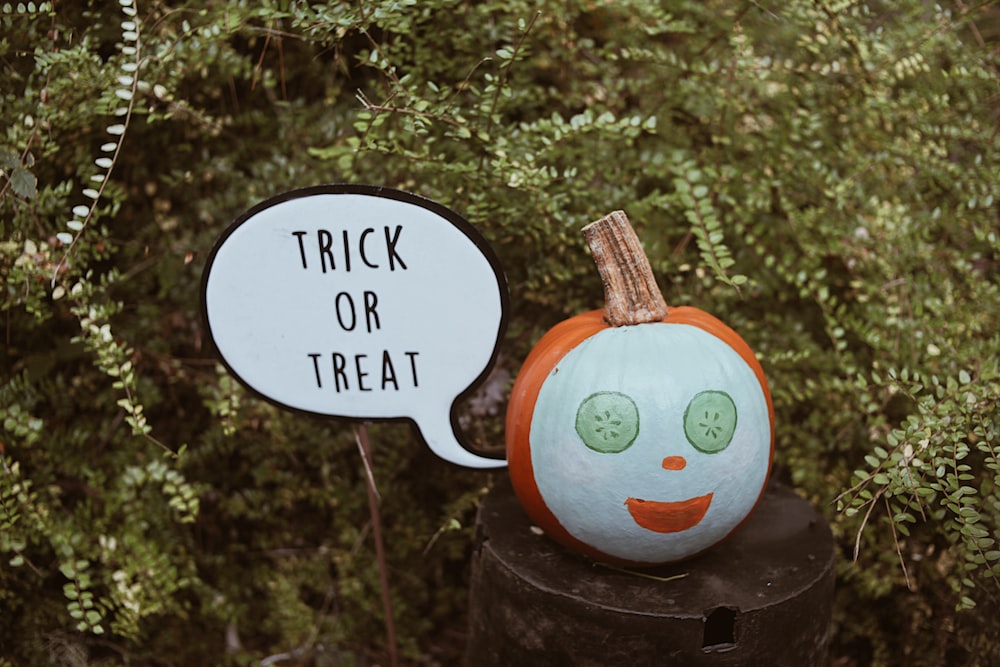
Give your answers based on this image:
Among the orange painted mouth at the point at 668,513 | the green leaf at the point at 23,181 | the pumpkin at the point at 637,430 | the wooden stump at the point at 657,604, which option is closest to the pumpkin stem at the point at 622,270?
the pumpkin at the point at 637,430

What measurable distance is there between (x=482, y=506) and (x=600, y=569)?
1.12 feet

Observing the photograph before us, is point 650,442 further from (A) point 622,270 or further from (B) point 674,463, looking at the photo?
(A) point 622,270

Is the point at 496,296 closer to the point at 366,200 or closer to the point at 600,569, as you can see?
the point at 366,200

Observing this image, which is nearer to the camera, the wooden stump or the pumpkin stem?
the wooden stump

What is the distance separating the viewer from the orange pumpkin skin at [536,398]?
1530 millimetres

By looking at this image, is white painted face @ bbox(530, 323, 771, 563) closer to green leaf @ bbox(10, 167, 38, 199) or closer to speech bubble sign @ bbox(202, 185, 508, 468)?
speech bubble sign @ bbox(202, 185, 508, 468)

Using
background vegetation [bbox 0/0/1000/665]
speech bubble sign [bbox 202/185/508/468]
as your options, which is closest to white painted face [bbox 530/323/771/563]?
speech bubble sign [bbox 202/185/508/468]

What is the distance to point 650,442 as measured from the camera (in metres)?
1.40

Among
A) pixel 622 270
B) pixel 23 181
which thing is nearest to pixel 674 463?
pixel 622 270

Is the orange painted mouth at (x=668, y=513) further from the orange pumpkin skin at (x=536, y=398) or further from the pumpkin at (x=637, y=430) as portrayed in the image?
the orange pumpkin skin at (x=536, y=398)

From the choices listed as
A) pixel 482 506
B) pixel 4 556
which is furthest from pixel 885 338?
pixel 4 556

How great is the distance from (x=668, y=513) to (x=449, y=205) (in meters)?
0.88

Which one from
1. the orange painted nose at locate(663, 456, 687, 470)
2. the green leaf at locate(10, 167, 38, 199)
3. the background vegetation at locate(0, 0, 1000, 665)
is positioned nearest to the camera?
the orange painted nose at locate(663, 456, 687, 470)

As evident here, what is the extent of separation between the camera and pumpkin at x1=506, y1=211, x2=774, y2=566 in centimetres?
141
